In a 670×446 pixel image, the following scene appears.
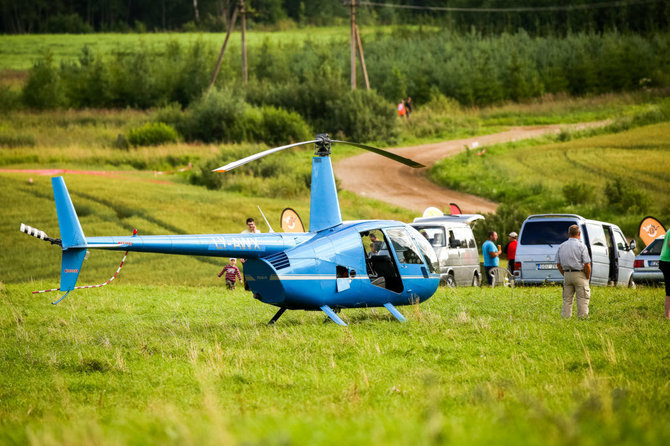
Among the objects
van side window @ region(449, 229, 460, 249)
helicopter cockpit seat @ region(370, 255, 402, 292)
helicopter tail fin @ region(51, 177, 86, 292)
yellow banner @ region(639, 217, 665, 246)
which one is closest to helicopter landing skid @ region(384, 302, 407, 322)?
helicopter cockpit seat @ region(370, 255, 402, 292)

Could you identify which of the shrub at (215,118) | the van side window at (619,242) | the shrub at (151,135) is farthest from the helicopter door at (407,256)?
the shrub at (151,135)

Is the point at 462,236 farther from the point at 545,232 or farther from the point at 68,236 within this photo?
the point at 68,236

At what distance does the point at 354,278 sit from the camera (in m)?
13.7

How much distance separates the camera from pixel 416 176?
44.8 metres

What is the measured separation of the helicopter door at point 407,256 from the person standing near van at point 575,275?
7.71ft

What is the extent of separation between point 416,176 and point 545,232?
79.3 ft

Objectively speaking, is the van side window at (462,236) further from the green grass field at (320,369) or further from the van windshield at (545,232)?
the green grass field at (320,369)

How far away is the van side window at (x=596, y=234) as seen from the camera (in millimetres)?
20844

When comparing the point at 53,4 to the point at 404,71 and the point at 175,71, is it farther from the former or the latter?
the point at 404,71

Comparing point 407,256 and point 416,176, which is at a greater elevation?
point 407,256

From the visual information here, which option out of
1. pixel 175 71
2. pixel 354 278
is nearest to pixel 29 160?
pixel 175 71

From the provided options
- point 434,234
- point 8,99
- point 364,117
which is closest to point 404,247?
point 434,234

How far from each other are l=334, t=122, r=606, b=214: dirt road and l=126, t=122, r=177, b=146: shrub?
1074 cm

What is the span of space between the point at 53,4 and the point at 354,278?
12036cm
